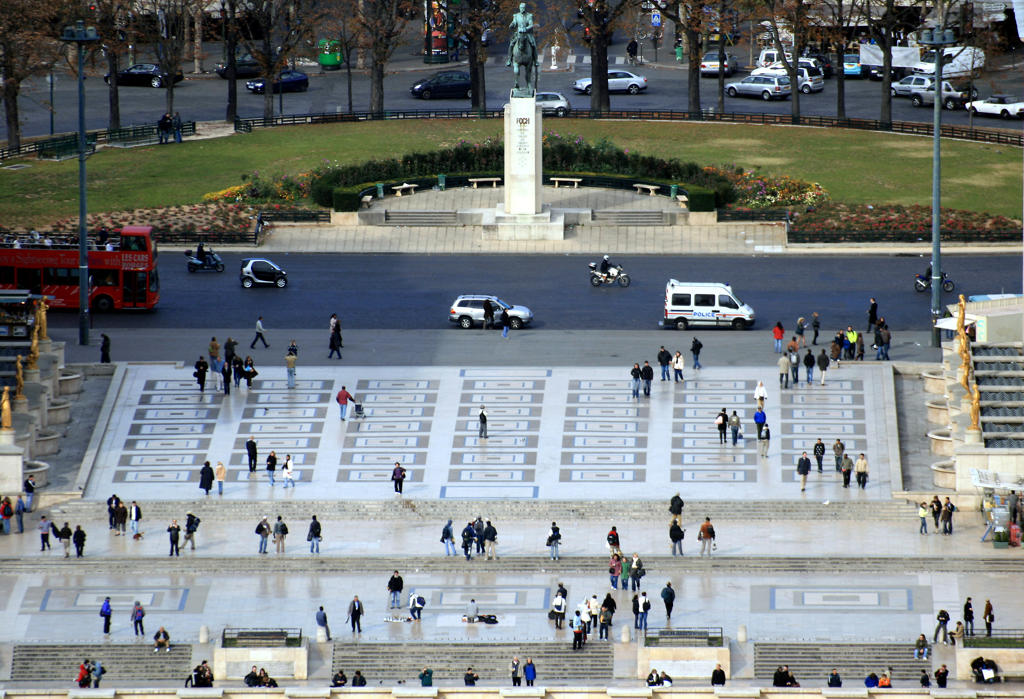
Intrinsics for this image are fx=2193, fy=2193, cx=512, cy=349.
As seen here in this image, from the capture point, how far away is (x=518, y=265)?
263ft

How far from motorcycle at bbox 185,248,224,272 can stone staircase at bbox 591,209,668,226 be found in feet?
48.4

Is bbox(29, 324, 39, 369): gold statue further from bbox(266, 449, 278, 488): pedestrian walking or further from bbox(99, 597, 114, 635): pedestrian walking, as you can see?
bbox(99, 597, 114, 635): pedestrian walking

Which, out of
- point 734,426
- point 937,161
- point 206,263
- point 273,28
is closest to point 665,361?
point 734,426

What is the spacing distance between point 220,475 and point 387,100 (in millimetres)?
46848

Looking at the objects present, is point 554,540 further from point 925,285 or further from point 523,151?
point 523,151

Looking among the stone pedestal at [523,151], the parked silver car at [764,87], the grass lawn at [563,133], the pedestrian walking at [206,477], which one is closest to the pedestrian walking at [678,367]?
the pedestrian walking at [206,477]

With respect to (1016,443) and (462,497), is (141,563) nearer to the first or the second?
(462,497)

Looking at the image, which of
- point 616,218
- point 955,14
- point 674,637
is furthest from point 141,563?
point 955,14

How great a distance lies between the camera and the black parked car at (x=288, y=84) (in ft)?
348

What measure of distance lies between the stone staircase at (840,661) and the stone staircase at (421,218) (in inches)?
1406

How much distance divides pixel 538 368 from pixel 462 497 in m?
8.97

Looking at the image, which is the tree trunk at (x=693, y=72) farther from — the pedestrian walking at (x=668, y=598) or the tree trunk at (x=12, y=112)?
the pedestrian walking at (x=668, y=598)

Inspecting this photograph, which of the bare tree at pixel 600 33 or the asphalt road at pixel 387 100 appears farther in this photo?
the asphalt road at pixel 387 100

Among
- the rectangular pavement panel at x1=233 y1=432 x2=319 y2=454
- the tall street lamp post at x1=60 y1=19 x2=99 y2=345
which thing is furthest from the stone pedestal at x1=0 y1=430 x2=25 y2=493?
the tall street lamp post at x1=60 y1=19 x2=99 y2=345
